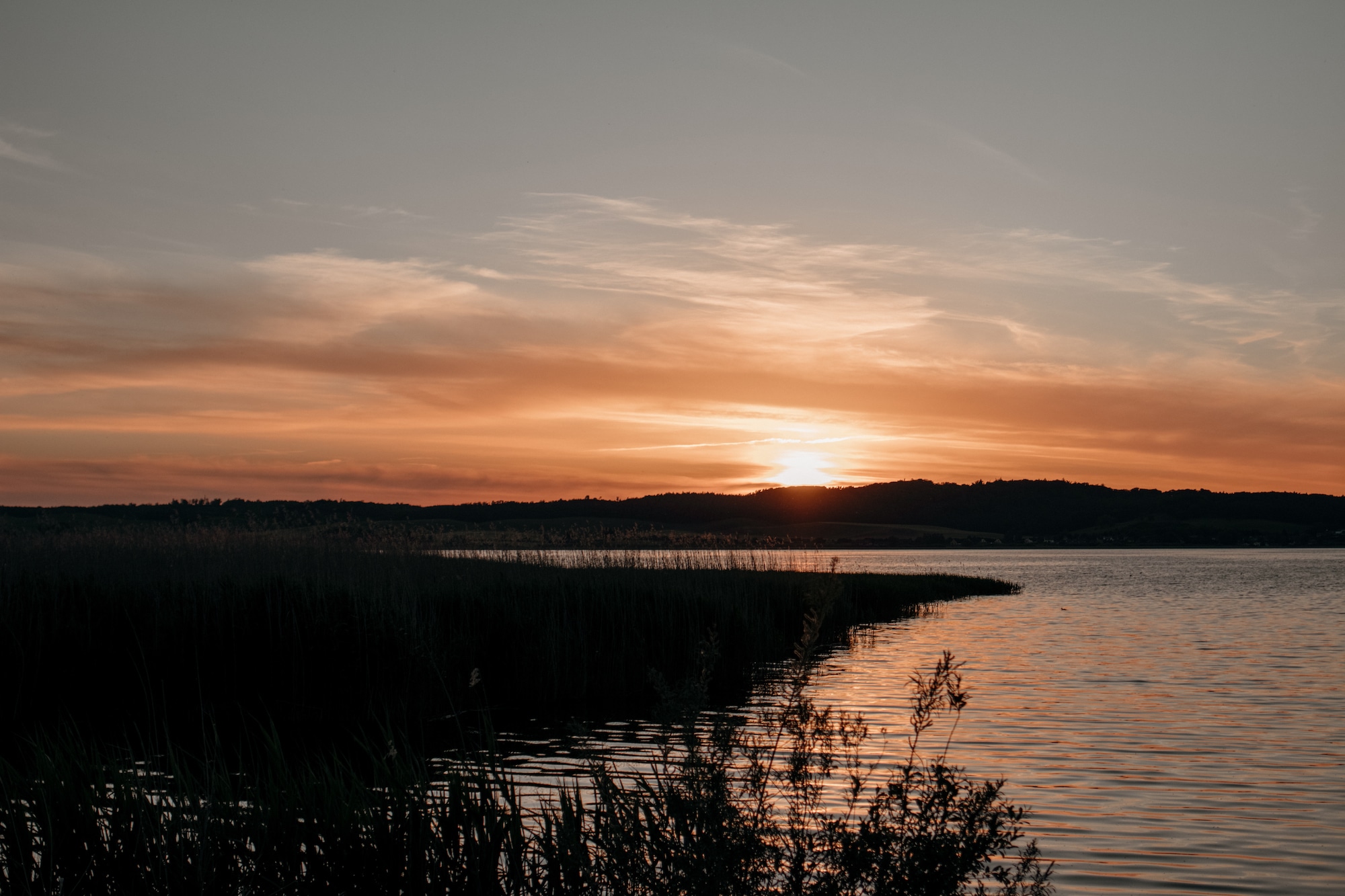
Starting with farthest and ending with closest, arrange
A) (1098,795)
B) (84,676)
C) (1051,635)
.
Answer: (1051,635), (84,676), (1098,795)

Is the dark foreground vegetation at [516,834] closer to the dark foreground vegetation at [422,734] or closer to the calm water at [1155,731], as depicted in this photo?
the dark foreground vegetation at [422,734]

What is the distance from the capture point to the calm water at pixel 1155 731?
26.3ft

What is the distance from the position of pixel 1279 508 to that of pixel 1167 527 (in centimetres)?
1607

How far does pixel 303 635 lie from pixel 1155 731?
12.4 meters

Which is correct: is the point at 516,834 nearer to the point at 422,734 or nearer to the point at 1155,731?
the point at 422,734

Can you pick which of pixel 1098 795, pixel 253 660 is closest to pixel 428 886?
pixel 1098 795

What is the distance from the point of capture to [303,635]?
15.2m

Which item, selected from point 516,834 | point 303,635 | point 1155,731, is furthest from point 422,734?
point 1155,731

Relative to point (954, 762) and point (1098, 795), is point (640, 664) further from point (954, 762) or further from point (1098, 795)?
point (1098, 795)

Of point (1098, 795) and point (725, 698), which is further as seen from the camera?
point (725, 698)

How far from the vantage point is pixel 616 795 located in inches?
227

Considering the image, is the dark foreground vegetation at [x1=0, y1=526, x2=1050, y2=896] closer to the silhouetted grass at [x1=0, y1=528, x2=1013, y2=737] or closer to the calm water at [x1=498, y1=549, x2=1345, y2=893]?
the silhouetted grass at [x1=0, y1=528, x2=1013, y2=737]

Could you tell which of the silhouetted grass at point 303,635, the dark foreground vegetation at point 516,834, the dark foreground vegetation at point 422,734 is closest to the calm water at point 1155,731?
the dark foreground vegetation at point 422,734

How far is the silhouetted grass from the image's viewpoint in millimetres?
14383
